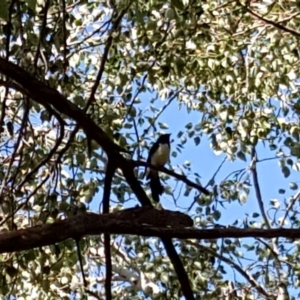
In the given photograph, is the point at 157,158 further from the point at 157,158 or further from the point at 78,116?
the point at 78,116

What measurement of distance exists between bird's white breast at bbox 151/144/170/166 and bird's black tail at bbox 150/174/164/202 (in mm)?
99

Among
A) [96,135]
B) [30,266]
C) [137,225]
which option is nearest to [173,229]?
[137,225]

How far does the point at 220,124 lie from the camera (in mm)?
4758

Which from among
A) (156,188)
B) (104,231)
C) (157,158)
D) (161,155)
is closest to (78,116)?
(104,231)

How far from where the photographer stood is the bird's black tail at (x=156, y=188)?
4430 millimetres

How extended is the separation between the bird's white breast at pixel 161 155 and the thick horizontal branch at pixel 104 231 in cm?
267

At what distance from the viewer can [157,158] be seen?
15.3 ft

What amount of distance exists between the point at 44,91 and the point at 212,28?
250cm

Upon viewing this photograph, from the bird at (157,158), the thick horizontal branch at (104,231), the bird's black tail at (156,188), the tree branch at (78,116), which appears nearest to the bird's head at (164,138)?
the bird at (157,158)

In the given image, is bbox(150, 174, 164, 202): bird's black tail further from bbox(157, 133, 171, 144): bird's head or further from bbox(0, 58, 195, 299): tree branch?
bbox(0, 58, 195, 299): tree branch

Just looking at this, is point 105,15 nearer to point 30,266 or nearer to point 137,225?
point 30,266

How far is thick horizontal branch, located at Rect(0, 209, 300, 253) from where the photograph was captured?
1.78 metres

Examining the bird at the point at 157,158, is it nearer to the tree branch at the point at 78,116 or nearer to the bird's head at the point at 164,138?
the bird's head at the point at 164,138

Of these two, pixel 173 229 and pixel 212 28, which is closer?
pixel 173 229
